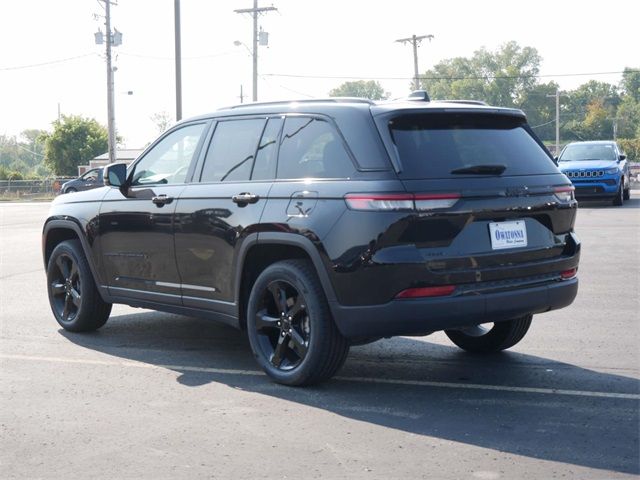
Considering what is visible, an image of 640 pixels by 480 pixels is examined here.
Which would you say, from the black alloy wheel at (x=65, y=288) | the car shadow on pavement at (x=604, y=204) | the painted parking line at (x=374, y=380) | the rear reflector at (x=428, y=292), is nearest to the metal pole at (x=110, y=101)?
the car shadow on pavement at (x=604, y=204)

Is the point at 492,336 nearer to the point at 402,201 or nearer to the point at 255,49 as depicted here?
the point at 402,201

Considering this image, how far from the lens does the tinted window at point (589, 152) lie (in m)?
24.9

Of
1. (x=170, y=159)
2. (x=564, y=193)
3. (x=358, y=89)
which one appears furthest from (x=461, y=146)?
(x=358, y=89)

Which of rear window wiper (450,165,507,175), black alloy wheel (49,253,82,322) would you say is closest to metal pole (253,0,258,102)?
black alloy wheel (49,253,82,322)

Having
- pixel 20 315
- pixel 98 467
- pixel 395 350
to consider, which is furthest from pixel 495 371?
pixel 20 315

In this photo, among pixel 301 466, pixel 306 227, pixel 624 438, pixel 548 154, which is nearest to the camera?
pixel 301 466

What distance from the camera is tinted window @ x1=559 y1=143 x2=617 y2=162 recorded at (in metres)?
24.9

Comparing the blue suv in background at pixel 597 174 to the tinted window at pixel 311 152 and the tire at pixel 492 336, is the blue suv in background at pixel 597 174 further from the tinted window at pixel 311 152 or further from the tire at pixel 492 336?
the tinted window at pixel 311 152

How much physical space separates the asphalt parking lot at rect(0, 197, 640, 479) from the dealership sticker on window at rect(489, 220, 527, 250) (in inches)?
36.5

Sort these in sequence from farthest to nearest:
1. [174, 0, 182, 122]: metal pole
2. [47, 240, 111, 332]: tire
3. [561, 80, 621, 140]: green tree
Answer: [561, 80, 621, 140]: green tree
[174, 0, 182, 122]: metal pole
[47, 240, 111, 332]: tire

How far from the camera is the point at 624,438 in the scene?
4766 millimetres

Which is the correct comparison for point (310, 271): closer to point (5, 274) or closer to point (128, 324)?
point (128, 324)

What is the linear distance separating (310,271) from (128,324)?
3.36m

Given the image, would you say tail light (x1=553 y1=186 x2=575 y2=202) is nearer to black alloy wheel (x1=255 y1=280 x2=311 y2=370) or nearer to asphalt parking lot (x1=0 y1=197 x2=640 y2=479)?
asphalt parking lot (x1=0 y1=197 x2=640 y2=479)
